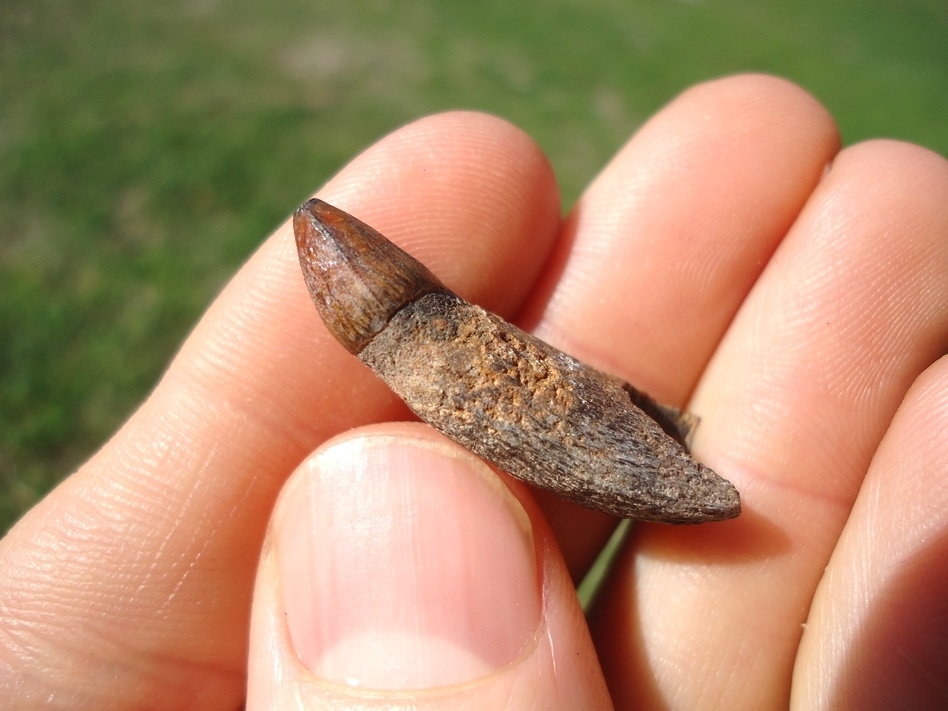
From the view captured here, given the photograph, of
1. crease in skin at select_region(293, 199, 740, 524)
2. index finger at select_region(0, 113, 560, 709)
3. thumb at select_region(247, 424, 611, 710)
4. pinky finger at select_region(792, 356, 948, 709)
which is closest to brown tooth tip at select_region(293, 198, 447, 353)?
crease in skin at select_region(293, 199, 740, 524)

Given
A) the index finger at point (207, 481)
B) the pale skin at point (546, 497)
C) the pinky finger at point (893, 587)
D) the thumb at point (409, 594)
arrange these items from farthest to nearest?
the index finger at point (207, 481)
the pinky finger at point (893, 587)
the pale skin at point (546, 497)
the thumb at point (409, 594)

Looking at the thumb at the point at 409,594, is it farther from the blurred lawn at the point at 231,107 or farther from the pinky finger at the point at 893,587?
the blurred lawn at the point at 231,107

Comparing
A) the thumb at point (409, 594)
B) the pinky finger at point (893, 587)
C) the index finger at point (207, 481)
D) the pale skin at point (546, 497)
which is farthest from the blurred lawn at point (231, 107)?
the pinky finger at point (893, 587)

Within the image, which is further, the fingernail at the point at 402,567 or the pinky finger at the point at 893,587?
the pinky finger at the point at 893,587

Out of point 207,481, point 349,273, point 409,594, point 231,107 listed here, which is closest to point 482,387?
point 349,273

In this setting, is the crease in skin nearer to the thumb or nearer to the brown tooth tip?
the brown tooth tip

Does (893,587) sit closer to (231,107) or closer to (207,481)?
(207,481)

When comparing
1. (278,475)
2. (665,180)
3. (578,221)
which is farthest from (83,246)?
(665,180)

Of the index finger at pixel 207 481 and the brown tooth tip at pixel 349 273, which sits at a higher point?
the brown tooth tip at pixel 349 273
